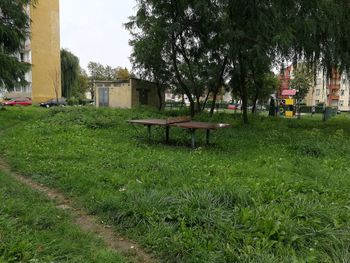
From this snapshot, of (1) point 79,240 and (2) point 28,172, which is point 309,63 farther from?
(1) point 79,240

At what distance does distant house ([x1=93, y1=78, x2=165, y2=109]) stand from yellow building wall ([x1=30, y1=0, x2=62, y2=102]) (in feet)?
68.3

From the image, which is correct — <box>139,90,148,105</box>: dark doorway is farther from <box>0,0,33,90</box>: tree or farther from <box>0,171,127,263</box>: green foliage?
<box>0,171,127,263</box>: green foliage

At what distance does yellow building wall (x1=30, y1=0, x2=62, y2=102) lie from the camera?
158ft

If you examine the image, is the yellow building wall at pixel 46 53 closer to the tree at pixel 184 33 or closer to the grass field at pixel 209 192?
the tree at pixel 184 33

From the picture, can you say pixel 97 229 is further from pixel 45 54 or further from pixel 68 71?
pixel 68 71

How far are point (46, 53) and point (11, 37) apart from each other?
118 feet

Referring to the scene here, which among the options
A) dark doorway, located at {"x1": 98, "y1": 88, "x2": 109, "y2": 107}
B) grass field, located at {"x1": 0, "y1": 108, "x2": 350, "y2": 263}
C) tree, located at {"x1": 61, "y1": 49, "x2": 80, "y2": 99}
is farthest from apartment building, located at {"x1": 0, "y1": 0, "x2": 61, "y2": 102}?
grass field, located at {"x1": 0, "y1": 108, "x2": 350, "y2": 263}

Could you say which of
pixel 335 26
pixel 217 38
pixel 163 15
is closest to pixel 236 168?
pixel 335 26

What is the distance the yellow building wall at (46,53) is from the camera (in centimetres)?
4816

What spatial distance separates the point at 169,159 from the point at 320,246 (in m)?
3.93

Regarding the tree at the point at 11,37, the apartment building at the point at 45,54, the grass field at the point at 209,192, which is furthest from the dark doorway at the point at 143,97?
the apartment building at the point at 45,54

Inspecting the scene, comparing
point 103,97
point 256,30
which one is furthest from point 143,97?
point 256,30

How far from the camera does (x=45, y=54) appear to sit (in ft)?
161

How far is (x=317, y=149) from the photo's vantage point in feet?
28.2
